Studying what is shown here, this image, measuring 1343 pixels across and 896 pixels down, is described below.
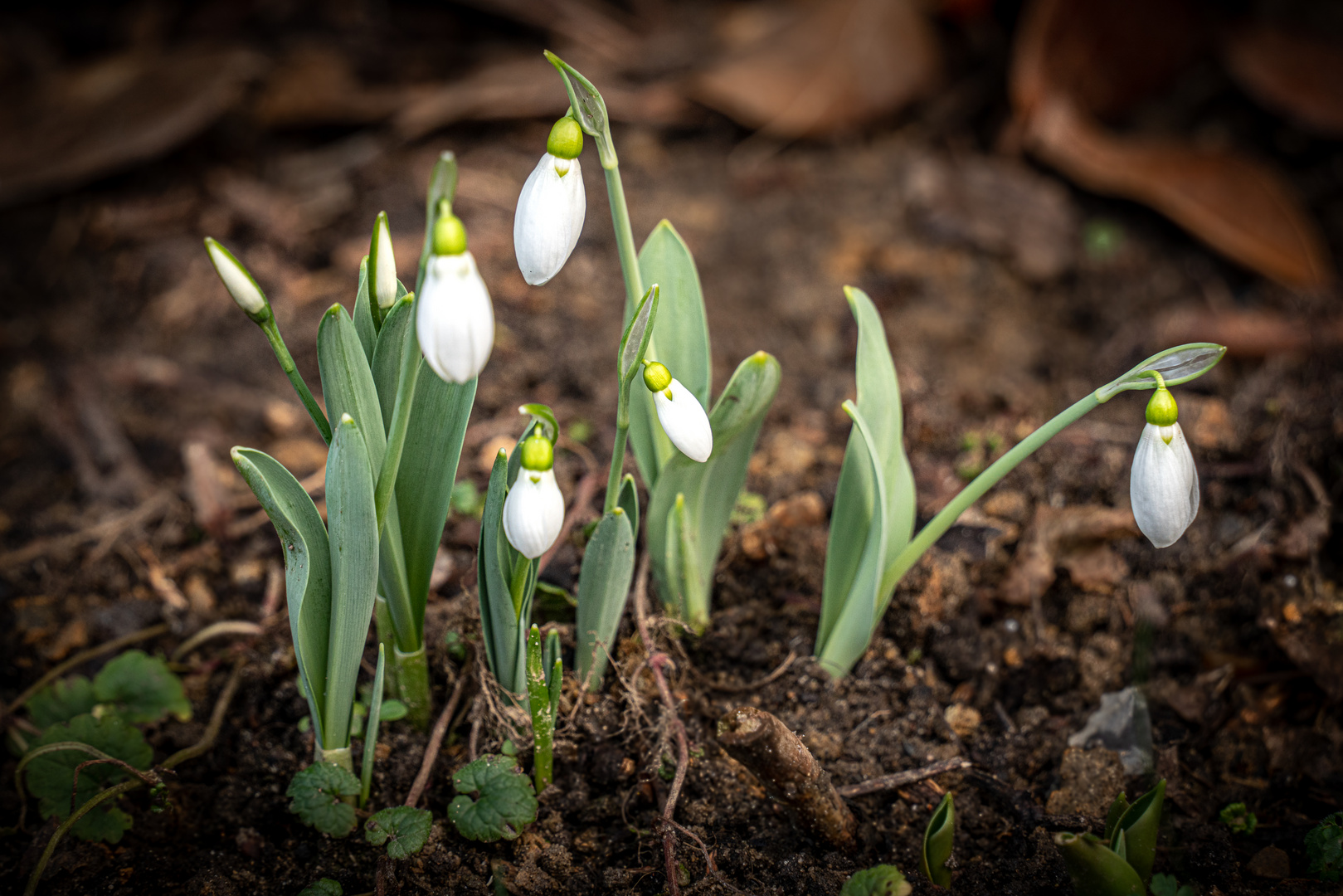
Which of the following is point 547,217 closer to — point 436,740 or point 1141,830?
point 436,740

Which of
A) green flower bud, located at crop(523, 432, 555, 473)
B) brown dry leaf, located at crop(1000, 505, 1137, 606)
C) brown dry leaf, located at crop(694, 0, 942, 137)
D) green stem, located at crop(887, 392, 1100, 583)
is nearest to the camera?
green flower bud, located at crop(523, 432, 555, 473)

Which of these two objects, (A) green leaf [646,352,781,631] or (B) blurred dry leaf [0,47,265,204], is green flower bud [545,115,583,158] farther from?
(B) blurred dry leaf [0,47,265,204]

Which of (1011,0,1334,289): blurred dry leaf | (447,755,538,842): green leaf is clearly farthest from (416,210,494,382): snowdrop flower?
(1011,0,1334,289): blurred dry leaf

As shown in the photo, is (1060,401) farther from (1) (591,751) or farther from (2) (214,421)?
(2) (214,421)

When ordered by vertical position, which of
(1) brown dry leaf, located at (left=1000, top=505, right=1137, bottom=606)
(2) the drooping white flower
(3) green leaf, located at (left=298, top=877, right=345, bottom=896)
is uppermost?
(2) the drooping white flower

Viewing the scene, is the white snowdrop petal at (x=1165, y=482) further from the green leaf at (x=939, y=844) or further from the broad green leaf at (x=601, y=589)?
the broad green leaf at (x=601, y=589)

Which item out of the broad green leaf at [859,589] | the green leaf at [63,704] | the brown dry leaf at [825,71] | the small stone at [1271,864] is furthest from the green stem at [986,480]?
the brown dry leaf at [825,71]

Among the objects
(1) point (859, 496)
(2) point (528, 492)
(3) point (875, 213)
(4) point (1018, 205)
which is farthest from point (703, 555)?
(4) point (1018, 205)
